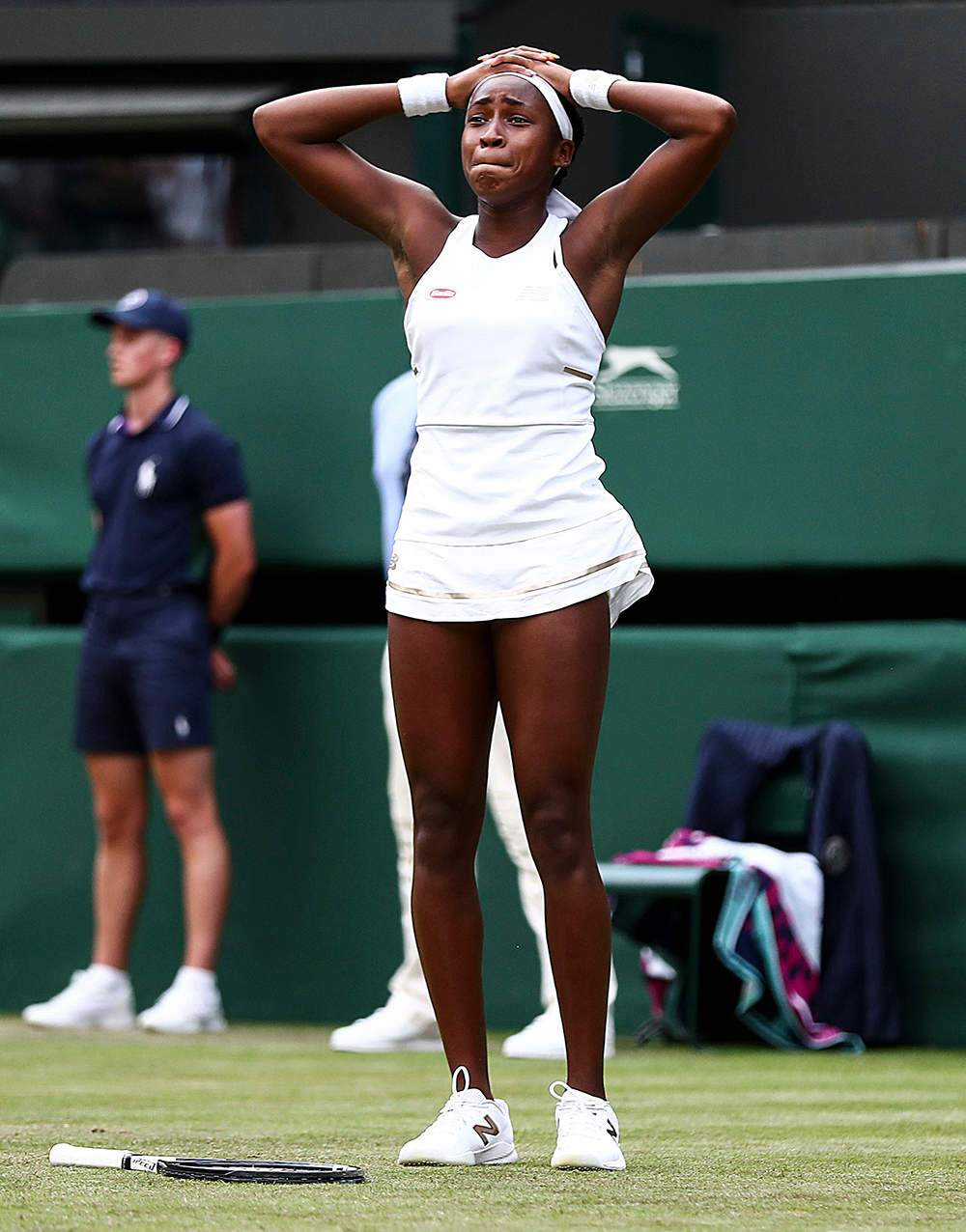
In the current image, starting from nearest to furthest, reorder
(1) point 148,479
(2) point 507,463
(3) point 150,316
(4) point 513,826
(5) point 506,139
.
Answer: (2) point 507,463 < (5) point 506,139 < (4) point 513,826 < (1) point 148,479 < (3) point 150,316

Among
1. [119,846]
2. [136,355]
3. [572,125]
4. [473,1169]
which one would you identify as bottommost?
[119,846]

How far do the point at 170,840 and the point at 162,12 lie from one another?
4.06 m

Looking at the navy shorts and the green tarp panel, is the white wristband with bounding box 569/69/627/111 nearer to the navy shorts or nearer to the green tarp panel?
the green tarp panel

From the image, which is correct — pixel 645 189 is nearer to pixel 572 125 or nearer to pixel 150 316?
pixel 572 125

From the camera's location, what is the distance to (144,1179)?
10.1 feet

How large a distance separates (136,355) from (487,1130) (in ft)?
12.1

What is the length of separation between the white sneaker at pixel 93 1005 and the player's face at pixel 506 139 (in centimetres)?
→ 364

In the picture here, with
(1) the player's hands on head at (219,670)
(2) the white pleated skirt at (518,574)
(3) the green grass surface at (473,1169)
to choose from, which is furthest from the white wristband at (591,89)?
(1) the player's hands on head at (219,670)

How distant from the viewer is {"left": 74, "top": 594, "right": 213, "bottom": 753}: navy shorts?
616cm

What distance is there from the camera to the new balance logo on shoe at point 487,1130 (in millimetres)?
3258

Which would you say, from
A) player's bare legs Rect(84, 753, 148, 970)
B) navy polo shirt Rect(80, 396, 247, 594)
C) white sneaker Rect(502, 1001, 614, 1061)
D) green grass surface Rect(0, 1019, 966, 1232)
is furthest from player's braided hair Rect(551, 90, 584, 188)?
player's bare legs Rect(84, 753, 148, 970)

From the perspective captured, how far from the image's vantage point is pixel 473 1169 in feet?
10.5

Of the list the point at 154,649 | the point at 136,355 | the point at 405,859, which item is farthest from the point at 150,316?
the point at 405,859

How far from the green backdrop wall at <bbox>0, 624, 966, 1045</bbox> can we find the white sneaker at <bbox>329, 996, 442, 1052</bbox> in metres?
0.70
